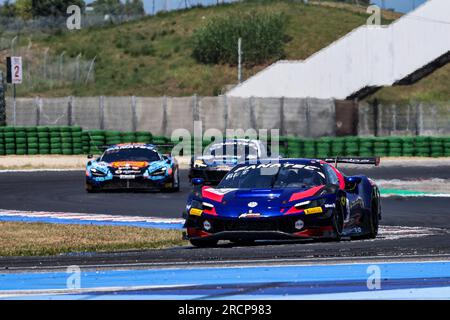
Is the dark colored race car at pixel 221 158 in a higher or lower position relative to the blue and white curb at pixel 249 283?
lower

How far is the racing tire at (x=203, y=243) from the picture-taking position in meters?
17.0

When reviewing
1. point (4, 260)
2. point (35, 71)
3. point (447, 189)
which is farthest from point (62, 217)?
point (35, 71)

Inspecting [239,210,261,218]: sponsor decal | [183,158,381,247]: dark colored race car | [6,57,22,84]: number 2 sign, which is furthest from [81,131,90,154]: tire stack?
[239,210,261,218]: sponsor decal

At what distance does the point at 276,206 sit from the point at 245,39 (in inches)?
2672

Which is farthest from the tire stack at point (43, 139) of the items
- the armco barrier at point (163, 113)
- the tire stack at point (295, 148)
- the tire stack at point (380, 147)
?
the tire stack at point (380, 147)

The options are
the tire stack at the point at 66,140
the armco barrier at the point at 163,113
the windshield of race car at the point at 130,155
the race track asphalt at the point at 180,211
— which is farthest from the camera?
the armco barrier at the point at 163,113

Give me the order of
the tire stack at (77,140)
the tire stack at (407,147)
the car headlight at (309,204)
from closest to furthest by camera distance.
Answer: the car headlight at (309,204), the tire stack at (77,140), the tire stack at (407,147)

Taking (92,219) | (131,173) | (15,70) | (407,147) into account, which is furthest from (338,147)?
(92,219)

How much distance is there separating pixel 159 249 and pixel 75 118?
33814mm

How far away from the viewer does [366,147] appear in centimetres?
4609

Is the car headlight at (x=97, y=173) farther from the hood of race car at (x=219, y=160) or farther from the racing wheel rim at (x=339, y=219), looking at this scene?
the racing wheel rim at (x=339, y=219)

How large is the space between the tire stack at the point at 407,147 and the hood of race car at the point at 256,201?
30.6 m

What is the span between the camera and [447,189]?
3170 centimetres

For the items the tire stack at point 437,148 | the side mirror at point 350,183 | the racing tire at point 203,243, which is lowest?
the tire stack at point 437,148
